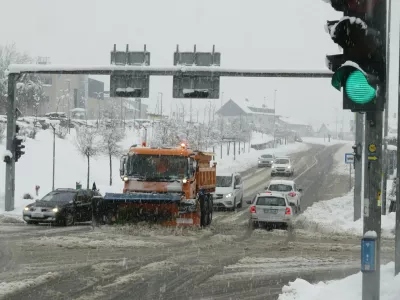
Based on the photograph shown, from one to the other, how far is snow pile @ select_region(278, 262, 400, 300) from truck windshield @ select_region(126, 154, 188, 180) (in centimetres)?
1026

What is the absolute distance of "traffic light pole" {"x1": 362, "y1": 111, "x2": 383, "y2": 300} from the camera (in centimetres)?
662

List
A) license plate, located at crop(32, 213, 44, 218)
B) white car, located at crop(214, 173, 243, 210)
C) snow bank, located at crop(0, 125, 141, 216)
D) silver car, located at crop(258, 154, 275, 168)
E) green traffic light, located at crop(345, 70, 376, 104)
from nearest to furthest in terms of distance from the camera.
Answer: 1. green traffic light, located at crop(345, 70, 376, 104)
2. license plate, located at crop(32, 213, 44, 218)
3. white car, located at crop(214, 173, 243, 210)
4. snow bank, located at crop(0, 125, 141, 216)
5. silver car, located at crop(258, 154, 275, 168)

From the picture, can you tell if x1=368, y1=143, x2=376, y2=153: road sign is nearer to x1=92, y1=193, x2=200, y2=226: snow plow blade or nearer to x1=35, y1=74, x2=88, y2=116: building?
x1=92, y1=193, x2=200, y2=226: snow plow blade

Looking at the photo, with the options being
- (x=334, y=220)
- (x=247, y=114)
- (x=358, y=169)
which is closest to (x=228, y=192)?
(x=334, y=220)

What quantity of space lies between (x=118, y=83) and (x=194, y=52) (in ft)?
10.6

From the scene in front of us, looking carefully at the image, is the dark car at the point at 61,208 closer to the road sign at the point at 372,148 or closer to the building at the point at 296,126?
the road sign at the point at 372,148

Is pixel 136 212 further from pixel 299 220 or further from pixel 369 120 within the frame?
pixel 369 120

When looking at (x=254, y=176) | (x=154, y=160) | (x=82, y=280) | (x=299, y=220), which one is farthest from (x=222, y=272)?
(x=254, y=176)

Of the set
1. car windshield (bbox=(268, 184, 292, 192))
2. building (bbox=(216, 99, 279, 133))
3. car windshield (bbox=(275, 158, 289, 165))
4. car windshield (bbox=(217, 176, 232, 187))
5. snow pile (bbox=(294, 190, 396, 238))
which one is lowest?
snow pile (bbox=(294, 190, 396, 238))

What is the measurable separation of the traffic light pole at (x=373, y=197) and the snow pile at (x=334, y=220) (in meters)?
15.6

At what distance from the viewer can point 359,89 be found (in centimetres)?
614

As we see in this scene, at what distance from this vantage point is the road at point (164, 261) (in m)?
11.0

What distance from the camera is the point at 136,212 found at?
20.5m

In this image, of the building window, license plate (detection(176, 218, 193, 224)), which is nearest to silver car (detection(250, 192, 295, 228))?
license plate (detection(176, 218, 193, 224))
